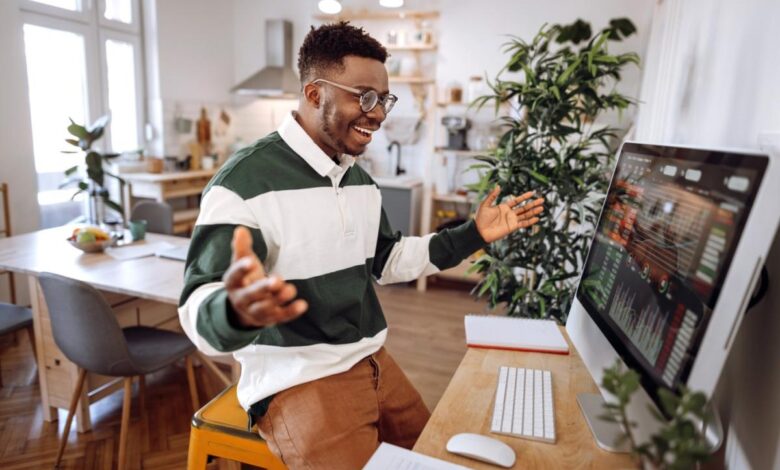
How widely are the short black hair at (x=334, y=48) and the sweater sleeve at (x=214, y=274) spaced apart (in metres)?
0.41

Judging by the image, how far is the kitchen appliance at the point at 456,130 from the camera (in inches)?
178

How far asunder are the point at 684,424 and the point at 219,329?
68cm

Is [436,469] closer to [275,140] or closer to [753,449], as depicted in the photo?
[753,449]

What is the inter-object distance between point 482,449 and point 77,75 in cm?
466

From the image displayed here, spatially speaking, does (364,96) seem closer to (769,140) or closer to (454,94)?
(769,140)

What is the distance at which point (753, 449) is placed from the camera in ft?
2.96

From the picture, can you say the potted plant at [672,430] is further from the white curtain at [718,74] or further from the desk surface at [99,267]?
the desk surface at [99,267]

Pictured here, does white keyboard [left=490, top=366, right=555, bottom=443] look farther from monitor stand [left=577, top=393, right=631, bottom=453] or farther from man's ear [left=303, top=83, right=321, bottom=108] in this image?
man's ear [left=303, top=83, right=321, bottom=108]

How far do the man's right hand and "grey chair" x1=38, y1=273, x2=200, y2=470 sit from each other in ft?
4.33

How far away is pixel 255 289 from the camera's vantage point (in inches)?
27.9

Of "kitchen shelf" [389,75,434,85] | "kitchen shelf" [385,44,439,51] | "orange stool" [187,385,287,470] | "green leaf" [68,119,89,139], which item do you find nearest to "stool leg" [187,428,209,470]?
"orange stool" [187,385,287,470]

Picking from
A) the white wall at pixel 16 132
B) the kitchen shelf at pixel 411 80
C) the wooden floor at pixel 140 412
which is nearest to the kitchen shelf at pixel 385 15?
the kitchen shelf at pixel 411 80

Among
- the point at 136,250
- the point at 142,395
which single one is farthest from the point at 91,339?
the point at 136,250

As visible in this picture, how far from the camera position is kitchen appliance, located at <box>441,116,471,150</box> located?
14.8 ft
